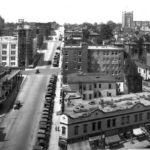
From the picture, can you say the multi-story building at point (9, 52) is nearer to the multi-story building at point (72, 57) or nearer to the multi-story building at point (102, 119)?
the multi-story building at point (72, 57)

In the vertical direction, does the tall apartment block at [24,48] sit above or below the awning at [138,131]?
above

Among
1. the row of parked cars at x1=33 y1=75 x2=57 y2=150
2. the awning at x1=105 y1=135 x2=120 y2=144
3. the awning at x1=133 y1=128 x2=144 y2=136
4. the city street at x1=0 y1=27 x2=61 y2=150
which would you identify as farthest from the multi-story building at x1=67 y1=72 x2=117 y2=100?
the awning at x1=105 y1=135 x2=120 y2=144

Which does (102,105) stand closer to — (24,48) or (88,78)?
(88,78)

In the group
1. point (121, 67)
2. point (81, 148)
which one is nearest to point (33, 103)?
point (81, 148)

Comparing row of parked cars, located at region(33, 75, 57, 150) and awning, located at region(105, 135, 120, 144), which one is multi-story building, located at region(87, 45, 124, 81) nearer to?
row of parked cars, located at region(33, 75, 57, 150)

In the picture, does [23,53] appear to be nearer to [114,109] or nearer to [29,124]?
[29,124]

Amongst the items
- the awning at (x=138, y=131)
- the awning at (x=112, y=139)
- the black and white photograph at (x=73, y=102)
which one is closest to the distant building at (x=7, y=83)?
the black and white photograph at (x=73, y=102)
